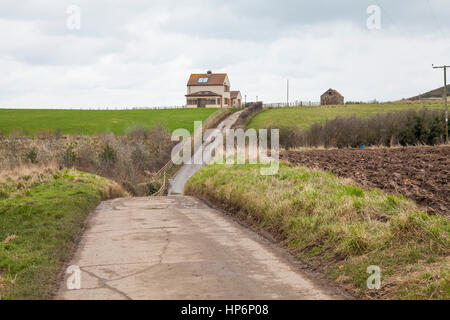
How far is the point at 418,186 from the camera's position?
14766 mm

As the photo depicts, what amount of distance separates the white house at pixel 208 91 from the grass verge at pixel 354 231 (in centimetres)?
8697

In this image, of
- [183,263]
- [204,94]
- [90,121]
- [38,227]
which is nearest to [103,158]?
[38,227]

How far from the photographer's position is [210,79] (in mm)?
104000

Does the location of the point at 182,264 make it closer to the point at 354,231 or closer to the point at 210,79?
the point at 354,231

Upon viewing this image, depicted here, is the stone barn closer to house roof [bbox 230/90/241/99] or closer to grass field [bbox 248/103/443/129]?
grass field [bbox 248/103/443/129]

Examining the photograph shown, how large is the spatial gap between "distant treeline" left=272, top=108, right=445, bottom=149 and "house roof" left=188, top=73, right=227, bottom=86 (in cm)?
5776

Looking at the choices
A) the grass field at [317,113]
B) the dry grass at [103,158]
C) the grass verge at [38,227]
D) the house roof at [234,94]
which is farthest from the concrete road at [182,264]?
the house roof at [234,94]

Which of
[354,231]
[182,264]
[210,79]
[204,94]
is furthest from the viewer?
[210,79]

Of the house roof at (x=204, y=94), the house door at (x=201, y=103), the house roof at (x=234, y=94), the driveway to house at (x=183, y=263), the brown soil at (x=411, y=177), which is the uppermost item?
the house roof at (x=234, y=94)

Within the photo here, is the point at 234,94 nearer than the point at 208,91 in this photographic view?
No

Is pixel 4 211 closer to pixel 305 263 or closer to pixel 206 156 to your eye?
pixel 305 263

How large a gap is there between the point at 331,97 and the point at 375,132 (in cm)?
6018

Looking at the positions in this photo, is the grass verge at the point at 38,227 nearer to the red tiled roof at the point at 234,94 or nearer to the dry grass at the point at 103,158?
the dry grass at the point at 103,158

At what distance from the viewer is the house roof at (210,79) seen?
10259cm
